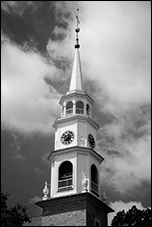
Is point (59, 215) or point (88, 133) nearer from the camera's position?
point (59, 215)

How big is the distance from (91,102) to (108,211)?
1351 cm

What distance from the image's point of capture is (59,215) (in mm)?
46469

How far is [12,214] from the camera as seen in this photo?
4178cm

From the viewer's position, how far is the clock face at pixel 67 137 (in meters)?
52.0

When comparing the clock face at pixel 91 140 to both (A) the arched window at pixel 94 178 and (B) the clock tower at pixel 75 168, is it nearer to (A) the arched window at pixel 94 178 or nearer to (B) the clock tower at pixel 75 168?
(B) the clock tower at pixel 75 168

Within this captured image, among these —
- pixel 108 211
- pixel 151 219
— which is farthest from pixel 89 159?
pixel 151 219

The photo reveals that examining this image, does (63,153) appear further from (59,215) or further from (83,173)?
(59,215)

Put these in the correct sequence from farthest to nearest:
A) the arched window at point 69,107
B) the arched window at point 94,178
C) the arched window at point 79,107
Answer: the arched window at point 69,107
the arched window at point 79,107
the arched window at point 94,178

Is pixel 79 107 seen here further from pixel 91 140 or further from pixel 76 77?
pixel 91 140

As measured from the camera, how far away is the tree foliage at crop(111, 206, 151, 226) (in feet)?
179

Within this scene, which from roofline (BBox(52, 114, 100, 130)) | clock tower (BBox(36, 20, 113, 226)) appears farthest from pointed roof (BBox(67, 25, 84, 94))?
roofline (BBox(52, 114, 100, 130))

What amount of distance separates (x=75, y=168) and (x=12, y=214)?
9819mm

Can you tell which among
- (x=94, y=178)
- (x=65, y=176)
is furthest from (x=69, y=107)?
(x=65, y=176)

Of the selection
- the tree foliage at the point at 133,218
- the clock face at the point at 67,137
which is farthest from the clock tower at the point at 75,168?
the tree foliage at the point at 133,218
